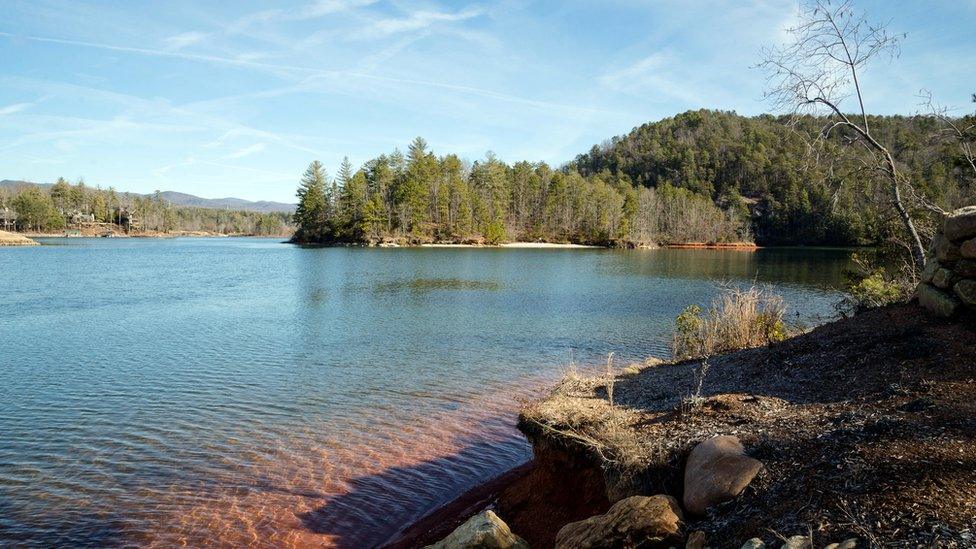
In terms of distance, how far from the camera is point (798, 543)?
171 inches

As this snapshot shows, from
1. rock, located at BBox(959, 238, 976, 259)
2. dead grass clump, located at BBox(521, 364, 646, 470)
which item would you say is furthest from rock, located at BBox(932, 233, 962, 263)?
dead grass clump, located at BBox(521, 364, 646, 470)

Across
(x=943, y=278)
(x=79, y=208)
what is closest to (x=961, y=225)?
(x=943, y=278)

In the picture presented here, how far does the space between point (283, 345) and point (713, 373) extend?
15134mm

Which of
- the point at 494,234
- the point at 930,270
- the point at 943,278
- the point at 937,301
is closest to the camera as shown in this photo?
the point at 943,278

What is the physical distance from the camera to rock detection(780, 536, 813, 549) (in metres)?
4.33

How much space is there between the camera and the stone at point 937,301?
880cm

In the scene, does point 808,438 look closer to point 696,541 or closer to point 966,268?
point 696,541

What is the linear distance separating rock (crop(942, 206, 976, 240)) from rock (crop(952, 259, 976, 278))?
360 mm

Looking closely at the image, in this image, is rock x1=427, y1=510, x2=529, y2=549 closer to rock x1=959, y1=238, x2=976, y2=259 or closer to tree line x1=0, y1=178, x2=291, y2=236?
rock x1=959, y1=238, x2=976, y2=259

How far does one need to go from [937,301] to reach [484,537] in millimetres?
8029

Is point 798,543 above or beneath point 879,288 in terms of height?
beneath

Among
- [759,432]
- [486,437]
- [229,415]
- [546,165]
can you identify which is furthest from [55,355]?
[546,165]

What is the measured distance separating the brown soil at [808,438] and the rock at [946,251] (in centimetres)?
92

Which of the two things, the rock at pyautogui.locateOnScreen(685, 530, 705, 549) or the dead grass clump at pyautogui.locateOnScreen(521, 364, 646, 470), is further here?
the dead grass clump at pyautogui.locateOnScreen(521, 364, 646, 470)
